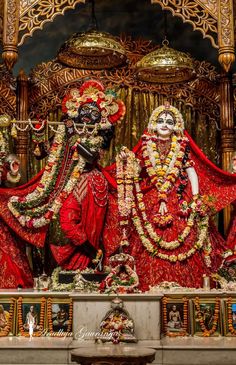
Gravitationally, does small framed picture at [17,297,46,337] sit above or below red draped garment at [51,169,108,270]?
below

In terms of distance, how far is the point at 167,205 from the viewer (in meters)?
8.93

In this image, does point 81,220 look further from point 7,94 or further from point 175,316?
point 7,94

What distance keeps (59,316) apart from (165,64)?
10.1 feet

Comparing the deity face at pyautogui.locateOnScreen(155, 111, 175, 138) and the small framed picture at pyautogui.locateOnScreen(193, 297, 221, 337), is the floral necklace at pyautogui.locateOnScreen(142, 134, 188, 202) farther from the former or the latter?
the small framed picture at pyautogui.locateOnScreen(193, 297, 221, 337)

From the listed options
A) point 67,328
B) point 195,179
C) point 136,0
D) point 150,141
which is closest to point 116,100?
point 150,141

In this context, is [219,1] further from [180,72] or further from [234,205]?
[234,205]

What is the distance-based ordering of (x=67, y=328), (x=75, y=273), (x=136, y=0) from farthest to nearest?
(x=136, y=0)
(x=75, y=273)
(x=67, y=328)

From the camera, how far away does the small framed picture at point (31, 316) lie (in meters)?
8.05

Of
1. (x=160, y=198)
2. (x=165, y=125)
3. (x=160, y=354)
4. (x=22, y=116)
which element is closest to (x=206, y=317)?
→ (x=160, y=354)

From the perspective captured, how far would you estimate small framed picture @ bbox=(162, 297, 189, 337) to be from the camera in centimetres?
805

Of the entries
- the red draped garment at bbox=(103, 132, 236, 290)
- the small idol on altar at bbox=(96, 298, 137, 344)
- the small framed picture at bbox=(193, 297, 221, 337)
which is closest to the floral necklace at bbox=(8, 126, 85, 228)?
the red draped garment at bbox=(103, 132, 236, 290)

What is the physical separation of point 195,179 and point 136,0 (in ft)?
9.74

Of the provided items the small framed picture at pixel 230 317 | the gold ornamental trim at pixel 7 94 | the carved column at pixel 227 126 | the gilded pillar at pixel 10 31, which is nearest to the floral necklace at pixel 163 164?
the carved column at pixel 227 126

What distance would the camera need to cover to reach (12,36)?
8992mm
